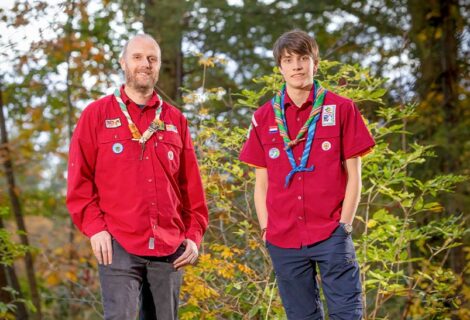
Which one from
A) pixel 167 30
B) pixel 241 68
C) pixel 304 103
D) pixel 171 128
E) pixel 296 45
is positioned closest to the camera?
pixel 296 45

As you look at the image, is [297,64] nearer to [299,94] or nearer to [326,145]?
[299,94]

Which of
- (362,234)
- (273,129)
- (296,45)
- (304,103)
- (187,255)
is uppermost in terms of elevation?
(296,45)

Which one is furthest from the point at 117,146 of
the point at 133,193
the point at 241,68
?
the point at 241,68

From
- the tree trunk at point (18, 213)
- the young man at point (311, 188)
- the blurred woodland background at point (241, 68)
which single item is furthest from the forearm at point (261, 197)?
the tree trunk at point (18, 213)

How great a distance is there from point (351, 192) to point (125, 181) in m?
1.08

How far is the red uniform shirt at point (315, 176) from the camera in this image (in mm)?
3572

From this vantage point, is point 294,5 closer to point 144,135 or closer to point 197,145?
point 197,145

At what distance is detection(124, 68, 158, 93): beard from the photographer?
3.73m

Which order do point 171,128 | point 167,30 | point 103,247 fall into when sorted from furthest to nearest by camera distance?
point 167,30 < point 171,128 < point 103,247

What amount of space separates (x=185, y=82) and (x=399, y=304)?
553 centimetres

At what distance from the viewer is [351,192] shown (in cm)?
355

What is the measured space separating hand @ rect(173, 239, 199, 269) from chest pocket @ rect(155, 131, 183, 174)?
1.20 ft

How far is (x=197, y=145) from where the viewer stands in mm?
Answer: 5836

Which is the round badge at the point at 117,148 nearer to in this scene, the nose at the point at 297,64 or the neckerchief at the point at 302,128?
the neckerchief at the point at 302,128
